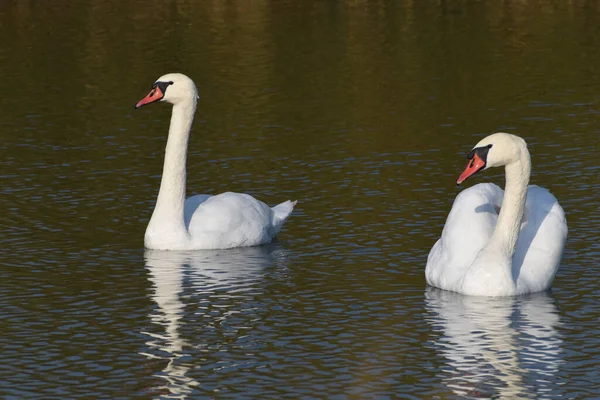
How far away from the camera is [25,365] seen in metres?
13.2

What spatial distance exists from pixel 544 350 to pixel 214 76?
17.7 m

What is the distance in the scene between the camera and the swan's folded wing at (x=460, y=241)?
1541 cm

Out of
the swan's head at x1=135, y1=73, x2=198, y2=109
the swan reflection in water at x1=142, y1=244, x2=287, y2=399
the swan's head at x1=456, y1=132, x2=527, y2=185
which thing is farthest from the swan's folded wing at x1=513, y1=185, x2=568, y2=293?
the swan's head at x1=135, y1=73, x2=198, y2=109

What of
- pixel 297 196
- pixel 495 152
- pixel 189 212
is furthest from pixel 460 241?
pixel 297 196

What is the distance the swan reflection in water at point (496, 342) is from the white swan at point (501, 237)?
0.16 meters

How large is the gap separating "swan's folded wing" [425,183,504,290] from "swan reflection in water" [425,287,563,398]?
177mm

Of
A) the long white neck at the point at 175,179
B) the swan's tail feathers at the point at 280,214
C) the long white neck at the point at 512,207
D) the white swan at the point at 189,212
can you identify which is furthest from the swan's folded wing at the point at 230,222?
the long white neck at the point at 512,207

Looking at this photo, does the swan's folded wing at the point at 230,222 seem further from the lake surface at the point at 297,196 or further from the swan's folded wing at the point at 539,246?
the swan's folded wing at the point at 539,246

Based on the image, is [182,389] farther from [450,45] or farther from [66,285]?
[450,45]

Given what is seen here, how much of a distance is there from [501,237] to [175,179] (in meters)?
4.57

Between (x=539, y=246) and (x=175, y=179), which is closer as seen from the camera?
(x=539, y=246)

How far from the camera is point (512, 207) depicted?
601 inches

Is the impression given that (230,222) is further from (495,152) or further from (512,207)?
(495,152)

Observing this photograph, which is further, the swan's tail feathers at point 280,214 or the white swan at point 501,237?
the swan's tail feathers at point 280,214
